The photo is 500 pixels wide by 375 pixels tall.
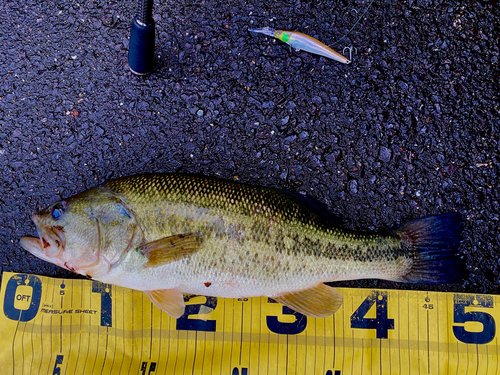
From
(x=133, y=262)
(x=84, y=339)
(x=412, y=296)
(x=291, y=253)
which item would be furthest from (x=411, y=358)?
(x=84, y=339)

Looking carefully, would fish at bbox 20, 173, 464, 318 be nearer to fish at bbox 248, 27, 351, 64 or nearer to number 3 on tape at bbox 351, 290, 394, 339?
number 3 on tape at bbox 351, 290, 394, 339

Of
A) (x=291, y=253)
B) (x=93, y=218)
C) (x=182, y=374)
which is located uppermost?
(x=93, y=218)

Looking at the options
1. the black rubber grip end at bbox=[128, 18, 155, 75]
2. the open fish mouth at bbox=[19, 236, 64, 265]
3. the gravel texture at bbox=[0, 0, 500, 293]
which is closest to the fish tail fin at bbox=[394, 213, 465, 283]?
the gravel texture at bbox=[0, 0, 500, 293]

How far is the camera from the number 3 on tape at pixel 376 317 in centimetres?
253

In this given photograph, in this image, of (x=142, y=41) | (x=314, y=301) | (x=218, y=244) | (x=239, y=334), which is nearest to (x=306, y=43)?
(x=142, y=41)

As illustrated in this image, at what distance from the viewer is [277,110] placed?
2.68 metres

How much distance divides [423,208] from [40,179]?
305 centimetres

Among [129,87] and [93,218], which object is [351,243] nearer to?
[93,218]

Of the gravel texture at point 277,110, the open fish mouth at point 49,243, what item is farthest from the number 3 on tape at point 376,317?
the open fish mouth at point 49,243

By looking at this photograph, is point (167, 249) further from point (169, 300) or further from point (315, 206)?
point (315, 206)

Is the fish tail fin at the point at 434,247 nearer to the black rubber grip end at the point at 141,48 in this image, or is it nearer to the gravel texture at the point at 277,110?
the gravel texture at the point at 277,110

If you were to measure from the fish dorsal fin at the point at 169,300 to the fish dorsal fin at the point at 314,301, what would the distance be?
0.68 meters

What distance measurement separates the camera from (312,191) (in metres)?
2.66

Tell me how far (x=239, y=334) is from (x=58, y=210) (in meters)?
1.55
